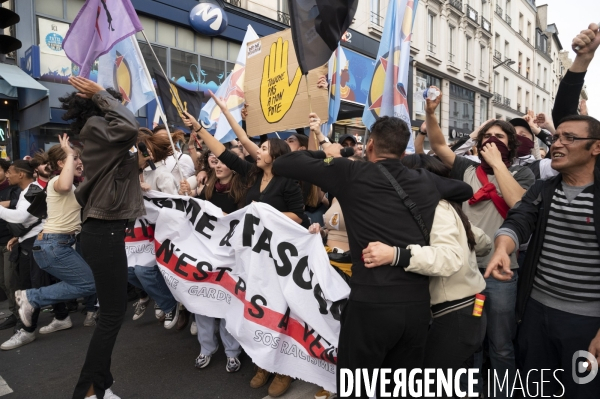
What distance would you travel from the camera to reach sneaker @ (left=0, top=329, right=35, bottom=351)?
4105 mm

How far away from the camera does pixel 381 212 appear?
2209 mm

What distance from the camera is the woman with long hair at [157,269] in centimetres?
411

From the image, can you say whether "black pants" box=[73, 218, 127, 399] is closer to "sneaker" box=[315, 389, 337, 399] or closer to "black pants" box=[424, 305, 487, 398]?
"sneaker" box=[315, 389, 337, 399]

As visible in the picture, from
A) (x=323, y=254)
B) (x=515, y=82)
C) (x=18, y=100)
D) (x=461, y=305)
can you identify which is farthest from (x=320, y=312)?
(x=515, y=82)

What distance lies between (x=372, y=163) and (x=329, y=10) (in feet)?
5.19

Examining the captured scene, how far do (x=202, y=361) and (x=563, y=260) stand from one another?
9.58 feet

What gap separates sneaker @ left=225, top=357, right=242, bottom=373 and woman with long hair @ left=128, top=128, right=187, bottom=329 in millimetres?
1098

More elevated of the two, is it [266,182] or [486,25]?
[486,25]

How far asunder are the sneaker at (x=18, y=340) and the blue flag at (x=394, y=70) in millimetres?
3957

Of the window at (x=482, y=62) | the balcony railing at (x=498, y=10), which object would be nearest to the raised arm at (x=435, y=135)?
the window at (x=482, y=62)

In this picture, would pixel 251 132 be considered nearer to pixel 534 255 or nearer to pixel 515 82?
pixel 534 255

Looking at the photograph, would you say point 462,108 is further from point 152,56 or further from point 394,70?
point 394,70

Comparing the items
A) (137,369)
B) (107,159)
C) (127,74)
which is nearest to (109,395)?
(137,369)

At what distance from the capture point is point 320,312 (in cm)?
300
